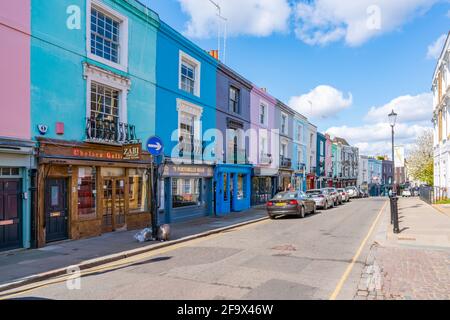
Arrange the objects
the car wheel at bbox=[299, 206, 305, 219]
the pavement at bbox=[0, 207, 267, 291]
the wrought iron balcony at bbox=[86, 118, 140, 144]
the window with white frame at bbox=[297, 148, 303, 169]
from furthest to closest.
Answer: the window with white frame at bbox=[297, 148, 303, 169]
the car wheel at bbox=[299, 206, 305, 219]
the wrought iron balcony at bbox=[86, 118, 140, 144]
the pavement at bbox=[0, 207, 267, 291]

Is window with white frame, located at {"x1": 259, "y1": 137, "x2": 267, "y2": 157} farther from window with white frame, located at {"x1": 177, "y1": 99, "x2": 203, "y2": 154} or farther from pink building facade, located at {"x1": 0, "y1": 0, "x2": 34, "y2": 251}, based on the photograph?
pink building facade, located at {"x1": 0, "y1": 0, "x2": 34, "y2": 251}

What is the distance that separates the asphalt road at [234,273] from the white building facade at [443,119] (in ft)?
57.8

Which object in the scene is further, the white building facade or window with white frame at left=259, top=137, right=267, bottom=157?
window with white frame at left=259, top=137, right=267, bottom=157

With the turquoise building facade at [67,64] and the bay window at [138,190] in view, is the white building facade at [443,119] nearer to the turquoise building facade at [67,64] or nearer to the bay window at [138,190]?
A: the bay window at [138,190]

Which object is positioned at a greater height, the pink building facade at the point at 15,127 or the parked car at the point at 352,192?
the pink building facade at the point at 15,127

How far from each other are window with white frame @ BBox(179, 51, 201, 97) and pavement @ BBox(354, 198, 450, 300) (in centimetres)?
1135

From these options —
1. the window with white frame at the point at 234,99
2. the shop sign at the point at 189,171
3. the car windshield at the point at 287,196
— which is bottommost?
the car windshield at the point at 287,196

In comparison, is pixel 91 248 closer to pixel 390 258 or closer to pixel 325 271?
pixel 325 271

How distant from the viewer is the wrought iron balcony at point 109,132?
39.3 ft

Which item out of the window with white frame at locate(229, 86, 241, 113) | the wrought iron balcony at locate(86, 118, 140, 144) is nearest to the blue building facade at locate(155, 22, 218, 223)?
the wrought iron balcony at locate(86, 118, 140, 144)

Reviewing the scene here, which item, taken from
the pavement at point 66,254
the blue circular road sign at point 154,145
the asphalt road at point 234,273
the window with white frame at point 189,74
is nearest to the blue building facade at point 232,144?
the window with white frame at point 189,74

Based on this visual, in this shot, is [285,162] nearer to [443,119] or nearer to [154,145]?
[443,119]

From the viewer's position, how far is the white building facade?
24234mm

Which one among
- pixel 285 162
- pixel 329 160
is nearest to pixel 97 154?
pixel 285 162
